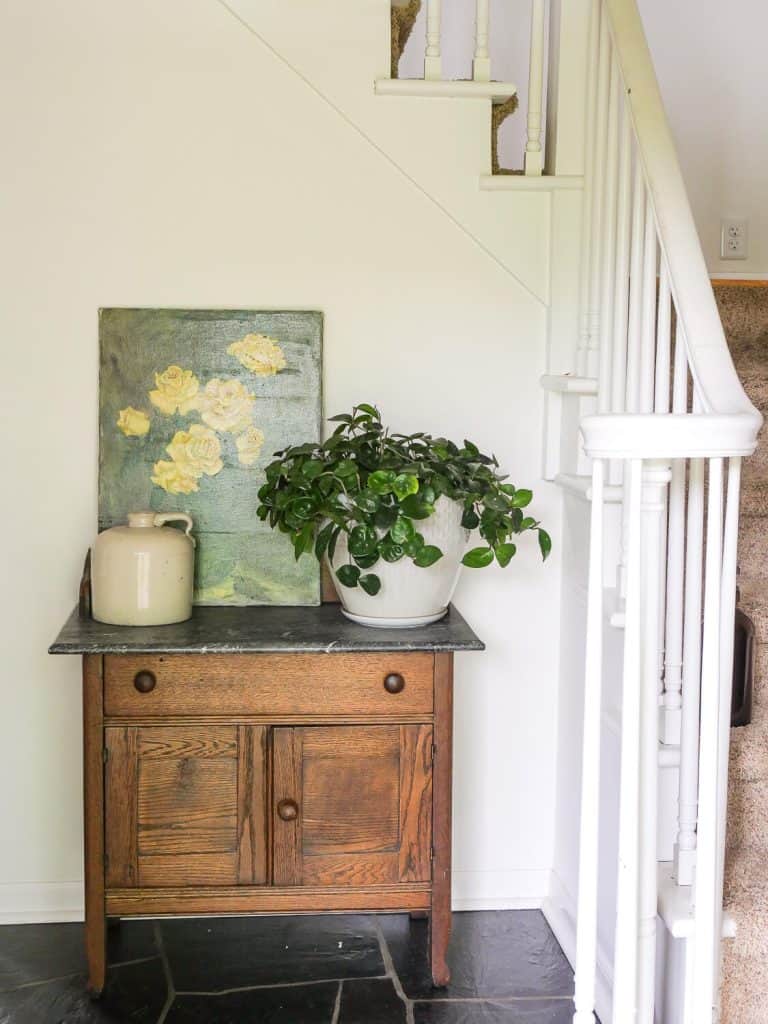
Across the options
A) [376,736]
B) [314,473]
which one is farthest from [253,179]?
[376,736]

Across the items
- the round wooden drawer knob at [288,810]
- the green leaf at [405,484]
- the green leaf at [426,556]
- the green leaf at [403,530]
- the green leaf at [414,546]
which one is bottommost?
the round wooden drawer knob at [288,810]

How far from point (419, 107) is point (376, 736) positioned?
4.45 feet

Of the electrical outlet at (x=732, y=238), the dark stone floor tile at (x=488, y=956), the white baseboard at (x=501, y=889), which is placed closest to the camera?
the dark stone floor tile at (x=488, y=956)

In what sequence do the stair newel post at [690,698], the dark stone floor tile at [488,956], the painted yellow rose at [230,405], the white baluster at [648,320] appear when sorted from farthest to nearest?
1. the painted yellow rose at [230,405]
2. the dark stone floor tile at [488,956]
3. the white baluster at [648,320]
4. the stair newel post at [690,698]

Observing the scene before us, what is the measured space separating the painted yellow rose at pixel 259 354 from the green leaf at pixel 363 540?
548 mm

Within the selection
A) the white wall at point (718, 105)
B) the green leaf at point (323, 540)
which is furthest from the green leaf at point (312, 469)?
the white wall at point (718, 105)

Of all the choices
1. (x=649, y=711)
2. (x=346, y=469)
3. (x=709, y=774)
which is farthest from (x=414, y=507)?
(x=709, y=774)

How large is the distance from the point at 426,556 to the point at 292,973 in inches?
36.7

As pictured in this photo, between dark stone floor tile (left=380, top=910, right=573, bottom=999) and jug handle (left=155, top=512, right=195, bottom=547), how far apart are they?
39.1 inches

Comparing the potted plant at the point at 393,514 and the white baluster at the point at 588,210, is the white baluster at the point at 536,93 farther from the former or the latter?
the potted plant at the point at 393,514

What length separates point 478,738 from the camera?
8.73ft

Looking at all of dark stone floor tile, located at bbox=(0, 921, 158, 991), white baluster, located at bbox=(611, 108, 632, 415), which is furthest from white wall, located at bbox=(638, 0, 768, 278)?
dark stone floor tile, located at bbox=(0, 921, 158, 991)

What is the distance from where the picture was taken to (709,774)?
62.1 inches

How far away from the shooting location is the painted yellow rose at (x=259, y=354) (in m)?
2.53
